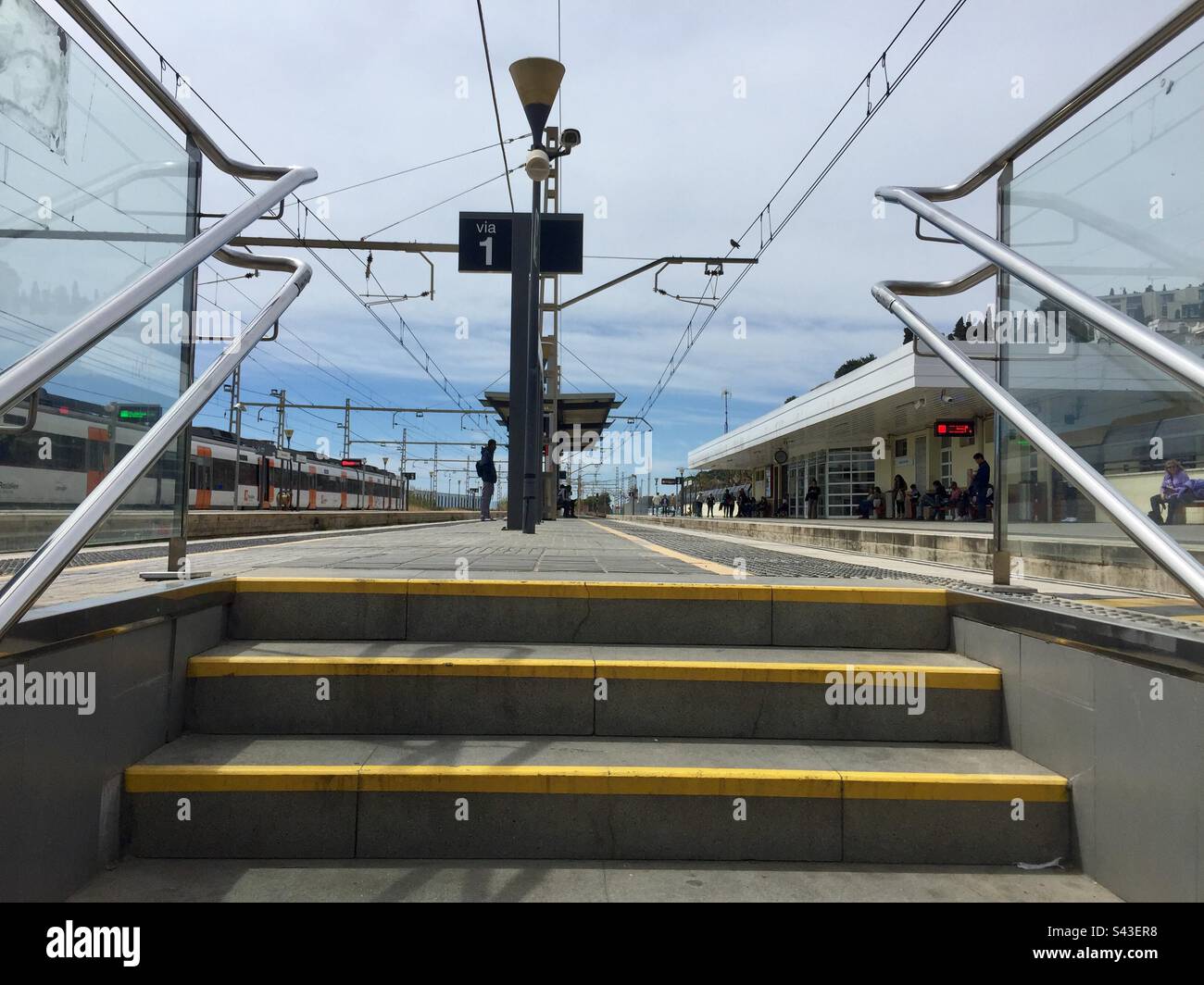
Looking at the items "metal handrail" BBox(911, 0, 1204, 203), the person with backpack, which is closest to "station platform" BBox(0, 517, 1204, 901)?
"metal handrail" BBox(911, 0, 1204, 203)

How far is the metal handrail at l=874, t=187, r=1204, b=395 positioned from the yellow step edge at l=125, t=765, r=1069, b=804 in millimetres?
1242

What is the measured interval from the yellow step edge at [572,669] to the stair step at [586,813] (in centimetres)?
35

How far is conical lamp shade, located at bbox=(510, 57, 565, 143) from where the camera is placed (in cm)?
788

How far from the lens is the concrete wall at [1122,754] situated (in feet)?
5.94

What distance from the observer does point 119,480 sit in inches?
77.2

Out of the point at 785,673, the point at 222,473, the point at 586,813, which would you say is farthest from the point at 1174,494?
the point at 222,473

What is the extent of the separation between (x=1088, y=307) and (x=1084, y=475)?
44 cm

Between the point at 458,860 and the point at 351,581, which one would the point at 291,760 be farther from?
the point at 351,581

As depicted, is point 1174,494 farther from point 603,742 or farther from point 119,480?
point 119,480

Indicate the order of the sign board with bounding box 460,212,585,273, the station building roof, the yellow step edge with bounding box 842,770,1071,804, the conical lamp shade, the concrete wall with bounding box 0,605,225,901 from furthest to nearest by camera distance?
1. the station building roof
2. the sign board with bounding box 460,212,585,273
3. the conical lamp shade
4. the yellow step edge with bounding box 842,770,1071,804
5. the concrete wall with bounding box 0,605,225,901

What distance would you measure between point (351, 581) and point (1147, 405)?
2.91 meters

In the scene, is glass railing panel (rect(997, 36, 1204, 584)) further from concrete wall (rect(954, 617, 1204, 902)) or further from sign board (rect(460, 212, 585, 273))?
sign board (rect(460, 212, 585, 273))

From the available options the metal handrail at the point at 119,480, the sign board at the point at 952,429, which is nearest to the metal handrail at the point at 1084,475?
the metal handrail at the point at 119,480
